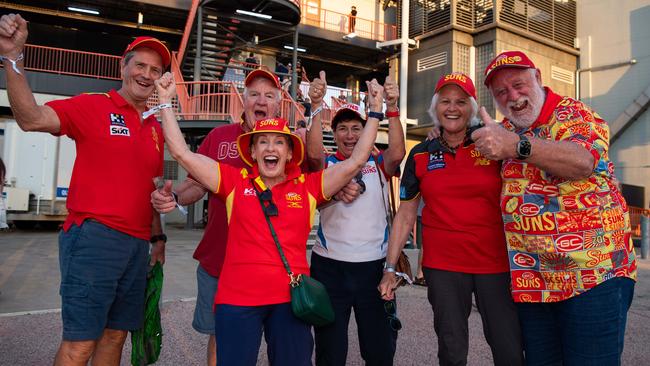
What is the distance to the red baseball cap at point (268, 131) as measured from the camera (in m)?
2.70

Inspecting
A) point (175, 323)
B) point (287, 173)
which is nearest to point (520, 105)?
point (287, 173)

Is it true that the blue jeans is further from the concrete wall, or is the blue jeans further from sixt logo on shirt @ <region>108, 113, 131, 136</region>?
the concrete wall

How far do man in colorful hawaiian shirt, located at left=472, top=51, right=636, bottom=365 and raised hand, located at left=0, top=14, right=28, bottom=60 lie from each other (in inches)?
89.6

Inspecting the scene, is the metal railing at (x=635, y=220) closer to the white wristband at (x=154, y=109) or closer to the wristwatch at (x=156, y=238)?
the wristwatch at (x=156, y=238)

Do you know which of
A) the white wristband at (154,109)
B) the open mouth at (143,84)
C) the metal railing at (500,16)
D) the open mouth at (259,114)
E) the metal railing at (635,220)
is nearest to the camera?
the white wristband at (154,109)

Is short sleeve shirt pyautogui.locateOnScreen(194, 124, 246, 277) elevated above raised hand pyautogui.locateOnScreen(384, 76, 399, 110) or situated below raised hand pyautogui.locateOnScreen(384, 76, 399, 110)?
below

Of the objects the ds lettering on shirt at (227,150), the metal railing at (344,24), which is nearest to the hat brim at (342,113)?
the ds lettering on shirt at (227,150)

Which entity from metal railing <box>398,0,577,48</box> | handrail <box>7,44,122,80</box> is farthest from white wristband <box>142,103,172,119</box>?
metal railing <box>398,0,577,48</box>

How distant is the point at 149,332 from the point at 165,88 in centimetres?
163

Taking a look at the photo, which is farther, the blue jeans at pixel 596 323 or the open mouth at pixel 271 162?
the open mouth at pixel 271 162

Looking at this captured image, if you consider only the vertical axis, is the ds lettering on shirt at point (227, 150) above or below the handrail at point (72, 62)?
below

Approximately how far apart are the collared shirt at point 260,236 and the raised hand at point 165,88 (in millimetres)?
508

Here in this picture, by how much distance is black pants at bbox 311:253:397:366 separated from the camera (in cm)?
315

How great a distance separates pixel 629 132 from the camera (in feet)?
59.8
